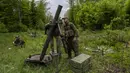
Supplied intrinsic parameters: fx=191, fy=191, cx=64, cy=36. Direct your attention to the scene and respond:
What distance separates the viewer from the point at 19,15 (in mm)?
26016

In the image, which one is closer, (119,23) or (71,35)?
(71,35)

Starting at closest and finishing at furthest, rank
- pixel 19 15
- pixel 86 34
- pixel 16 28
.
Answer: pixel 86 34, pixel 16 28, pixel 19 15

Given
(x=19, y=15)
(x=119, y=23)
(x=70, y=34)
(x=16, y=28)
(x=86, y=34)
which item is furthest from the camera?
(x=19, y=15)

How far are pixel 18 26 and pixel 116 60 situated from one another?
19.0 meters

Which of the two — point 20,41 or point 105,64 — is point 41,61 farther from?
point 20,41

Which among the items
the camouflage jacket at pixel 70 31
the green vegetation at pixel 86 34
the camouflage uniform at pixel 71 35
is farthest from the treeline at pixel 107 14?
the camouflage jacket at pixel 70 31

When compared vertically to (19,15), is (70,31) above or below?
below

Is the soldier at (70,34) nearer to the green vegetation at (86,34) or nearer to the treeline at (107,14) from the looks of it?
the green vegetation at (86,34)

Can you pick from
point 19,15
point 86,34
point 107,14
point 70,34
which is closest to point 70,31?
point 70,34

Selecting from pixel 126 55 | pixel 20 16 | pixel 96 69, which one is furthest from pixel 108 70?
pixel 20 16

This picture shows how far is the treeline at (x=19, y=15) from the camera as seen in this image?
24531 millimetres

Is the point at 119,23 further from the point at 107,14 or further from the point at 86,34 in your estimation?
the point at 86,34

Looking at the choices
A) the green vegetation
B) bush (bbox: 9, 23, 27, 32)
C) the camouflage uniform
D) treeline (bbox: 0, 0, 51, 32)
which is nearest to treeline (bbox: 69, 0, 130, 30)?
the green vegetation

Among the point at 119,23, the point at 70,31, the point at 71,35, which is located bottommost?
the point at 119,23
